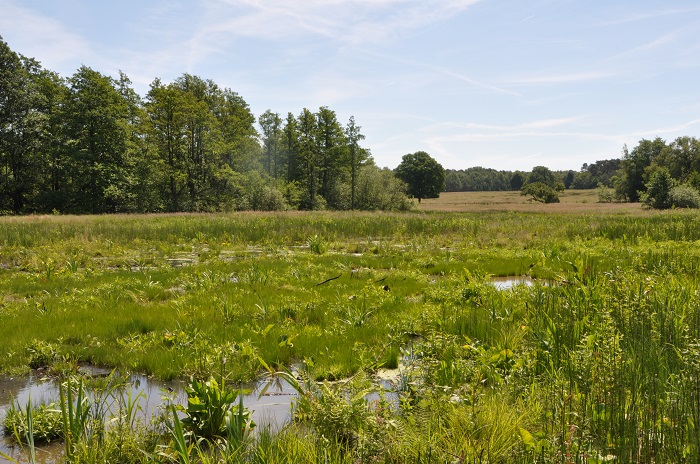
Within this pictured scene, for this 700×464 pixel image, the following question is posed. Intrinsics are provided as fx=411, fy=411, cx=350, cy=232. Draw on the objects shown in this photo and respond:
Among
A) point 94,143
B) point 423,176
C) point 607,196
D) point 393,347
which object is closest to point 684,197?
point 607,196

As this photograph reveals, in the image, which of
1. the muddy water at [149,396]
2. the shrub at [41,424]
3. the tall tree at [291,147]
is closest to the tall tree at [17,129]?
the tall tree at [291,147]

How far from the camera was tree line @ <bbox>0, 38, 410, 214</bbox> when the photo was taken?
40.7 m

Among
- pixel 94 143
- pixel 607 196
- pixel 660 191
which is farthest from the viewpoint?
pixel 607 196

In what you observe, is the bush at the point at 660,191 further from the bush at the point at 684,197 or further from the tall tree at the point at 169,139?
the tall tree at the point at 169,139

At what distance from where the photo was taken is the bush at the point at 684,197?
155ft

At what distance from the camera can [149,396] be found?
14.1 ft

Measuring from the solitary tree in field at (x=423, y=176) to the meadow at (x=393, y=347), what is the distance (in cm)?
7950

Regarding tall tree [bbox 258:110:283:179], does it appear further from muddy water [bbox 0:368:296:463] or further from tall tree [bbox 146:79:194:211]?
muddy water [bbox 0:368:296:463]

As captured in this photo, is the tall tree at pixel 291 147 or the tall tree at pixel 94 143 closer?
the tall tree at pixel 94 143

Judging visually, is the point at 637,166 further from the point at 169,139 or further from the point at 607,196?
the point at 169,139

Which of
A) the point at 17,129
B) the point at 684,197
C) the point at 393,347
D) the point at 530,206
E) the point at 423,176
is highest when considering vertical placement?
the point at 17,129

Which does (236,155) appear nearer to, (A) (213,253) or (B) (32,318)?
(A) (213,253)

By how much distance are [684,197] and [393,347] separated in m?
57.7

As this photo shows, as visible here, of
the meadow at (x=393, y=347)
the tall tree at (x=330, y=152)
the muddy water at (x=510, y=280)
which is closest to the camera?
the meadow at (x=393, y=347)
